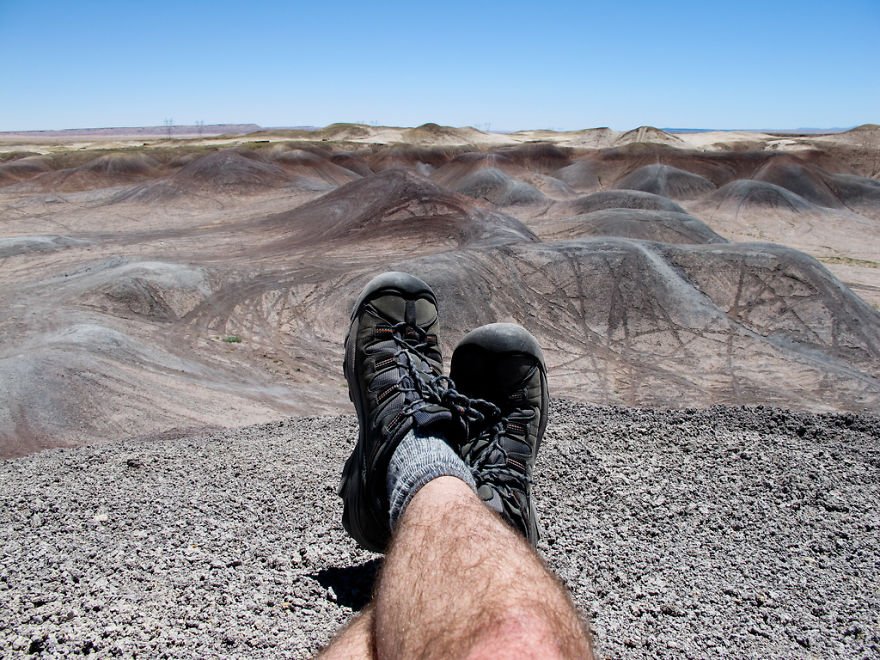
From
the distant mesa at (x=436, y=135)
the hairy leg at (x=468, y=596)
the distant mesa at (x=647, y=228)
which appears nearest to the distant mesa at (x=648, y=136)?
the distant mesa at (x=436, y=135)

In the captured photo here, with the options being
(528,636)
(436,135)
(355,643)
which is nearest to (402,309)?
(355,643)

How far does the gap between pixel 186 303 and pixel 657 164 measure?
112 feet

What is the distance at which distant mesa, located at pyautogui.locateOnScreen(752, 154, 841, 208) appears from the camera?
35.3 metres

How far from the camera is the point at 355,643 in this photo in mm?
1702

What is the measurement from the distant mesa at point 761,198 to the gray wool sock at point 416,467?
35158mm

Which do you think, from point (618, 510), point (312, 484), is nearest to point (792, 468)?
point (618, 510)

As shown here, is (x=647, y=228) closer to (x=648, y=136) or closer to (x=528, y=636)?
(x=528, y=636)

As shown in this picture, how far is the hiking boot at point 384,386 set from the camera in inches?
100

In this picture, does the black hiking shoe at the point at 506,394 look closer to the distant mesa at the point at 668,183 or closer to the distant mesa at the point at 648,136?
the distant mesa at the point at 668,183

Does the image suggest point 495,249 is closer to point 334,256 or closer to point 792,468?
point 334,256

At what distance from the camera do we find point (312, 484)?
3.88m

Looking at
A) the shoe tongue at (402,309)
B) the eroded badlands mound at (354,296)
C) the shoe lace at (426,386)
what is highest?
the shoe tongue at (402,309)

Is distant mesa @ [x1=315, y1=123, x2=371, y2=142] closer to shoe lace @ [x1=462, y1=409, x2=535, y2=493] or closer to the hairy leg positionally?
shoe lace @ [x1=462, y1=409, x2=535, y2=493]

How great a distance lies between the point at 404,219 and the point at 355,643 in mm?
19757
